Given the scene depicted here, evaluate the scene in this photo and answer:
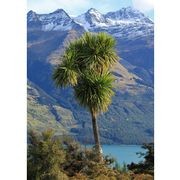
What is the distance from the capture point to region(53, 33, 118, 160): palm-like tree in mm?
8805

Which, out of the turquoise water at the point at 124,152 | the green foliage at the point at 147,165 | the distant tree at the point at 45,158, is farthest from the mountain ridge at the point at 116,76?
the distant tree at the point at 45,158

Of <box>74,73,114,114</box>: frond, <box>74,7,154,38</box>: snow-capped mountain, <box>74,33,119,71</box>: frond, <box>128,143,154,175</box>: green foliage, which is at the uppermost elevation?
<box>74,7,154,38</box>: snow-capped mountain

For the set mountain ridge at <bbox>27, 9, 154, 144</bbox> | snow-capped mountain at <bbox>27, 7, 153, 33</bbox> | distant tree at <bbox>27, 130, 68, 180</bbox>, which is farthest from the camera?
snow-capped mountain at <bbox>27, 7, 153, 33</bbox>

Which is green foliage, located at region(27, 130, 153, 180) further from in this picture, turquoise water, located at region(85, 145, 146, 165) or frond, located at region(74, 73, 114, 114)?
frond, located at region(74, 73, 114, 114)

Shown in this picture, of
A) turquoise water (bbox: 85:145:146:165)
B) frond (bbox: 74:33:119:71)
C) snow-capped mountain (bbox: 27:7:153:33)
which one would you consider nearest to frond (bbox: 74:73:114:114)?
frond (bbox: 74:33:119:71)

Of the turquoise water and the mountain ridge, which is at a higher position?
the mountain ridge

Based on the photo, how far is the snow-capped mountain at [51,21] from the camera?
11117mm

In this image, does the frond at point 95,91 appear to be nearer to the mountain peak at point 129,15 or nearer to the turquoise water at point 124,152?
the turquoise water at point 124,152

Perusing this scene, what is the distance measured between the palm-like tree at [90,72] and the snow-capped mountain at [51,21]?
216cm

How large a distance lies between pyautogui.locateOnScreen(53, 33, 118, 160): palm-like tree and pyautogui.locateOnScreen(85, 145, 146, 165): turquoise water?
1.30 feet

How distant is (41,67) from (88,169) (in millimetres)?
3375

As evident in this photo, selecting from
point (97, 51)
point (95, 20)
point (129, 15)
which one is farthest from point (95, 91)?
point (129, 15)
